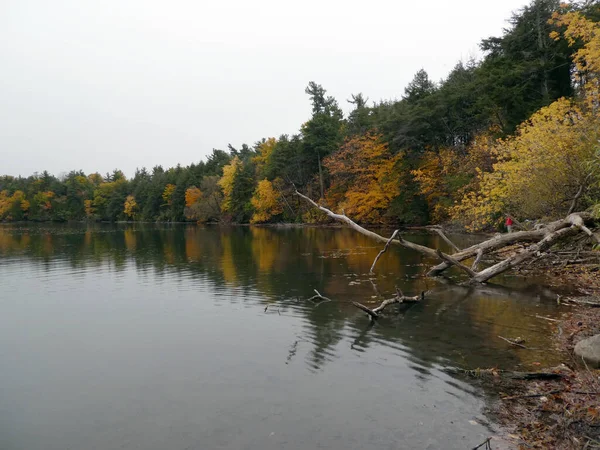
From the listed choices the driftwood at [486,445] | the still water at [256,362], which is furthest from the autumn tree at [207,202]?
the driftwood at [486,445]

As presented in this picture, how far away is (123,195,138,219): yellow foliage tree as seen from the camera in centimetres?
10306

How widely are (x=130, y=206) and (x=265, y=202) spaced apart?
5505 centimetres

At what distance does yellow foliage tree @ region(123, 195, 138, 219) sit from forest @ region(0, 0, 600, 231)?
23.2m

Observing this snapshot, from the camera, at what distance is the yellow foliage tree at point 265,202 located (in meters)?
64.1

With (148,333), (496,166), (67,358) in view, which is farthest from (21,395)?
(496,166)

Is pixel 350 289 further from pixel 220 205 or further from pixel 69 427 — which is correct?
pixel 220 205

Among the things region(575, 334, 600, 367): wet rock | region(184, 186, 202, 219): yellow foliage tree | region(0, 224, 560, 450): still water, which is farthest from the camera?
region(184, 186, 202, 219): yellow foliage tree

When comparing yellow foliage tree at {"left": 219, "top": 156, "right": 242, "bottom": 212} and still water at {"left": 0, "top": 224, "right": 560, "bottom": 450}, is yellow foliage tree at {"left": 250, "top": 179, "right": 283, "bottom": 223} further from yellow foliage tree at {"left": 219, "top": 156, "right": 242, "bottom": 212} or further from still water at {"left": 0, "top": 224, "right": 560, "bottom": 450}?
still water at {"left": 0, "top": 224, "right": 560, "bottom": 450}

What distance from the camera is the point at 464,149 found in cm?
3809

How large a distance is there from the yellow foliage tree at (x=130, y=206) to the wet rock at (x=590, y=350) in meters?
107

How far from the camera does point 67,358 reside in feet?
30.2

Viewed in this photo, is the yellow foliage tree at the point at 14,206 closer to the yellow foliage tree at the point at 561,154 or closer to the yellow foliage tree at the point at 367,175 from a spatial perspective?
the yellow foliage tree at the point at 367,175

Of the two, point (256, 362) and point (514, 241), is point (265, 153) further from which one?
point (256, 362)

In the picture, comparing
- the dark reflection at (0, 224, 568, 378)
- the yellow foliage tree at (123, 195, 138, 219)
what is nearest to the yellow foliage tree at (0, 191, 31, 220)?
the yellow foliage tree at (123, 195, 138, 219)
